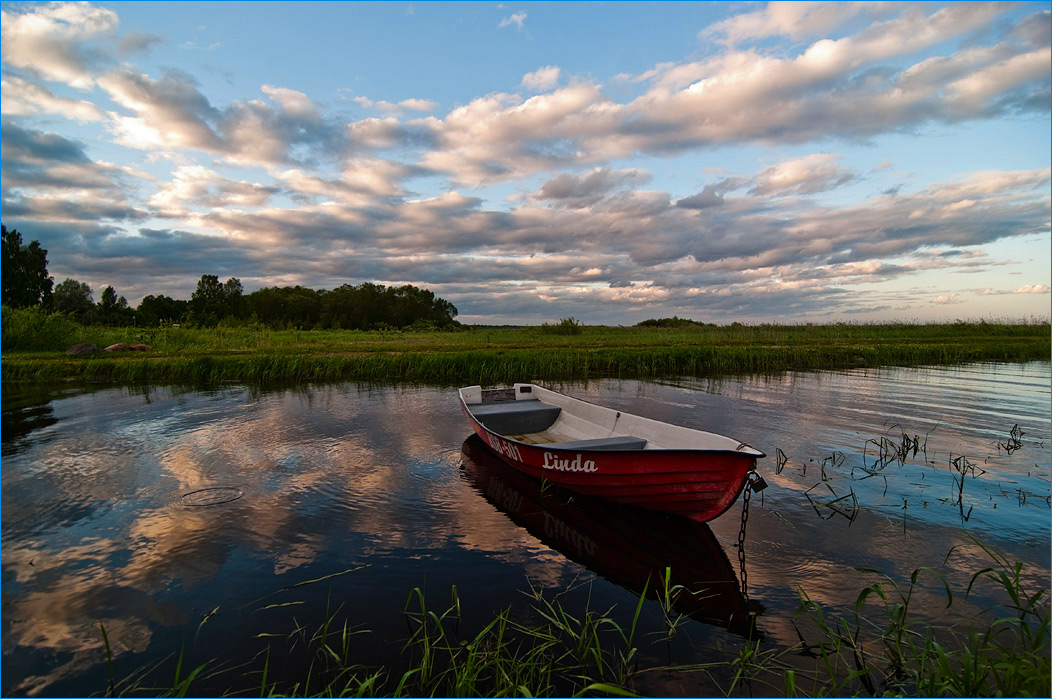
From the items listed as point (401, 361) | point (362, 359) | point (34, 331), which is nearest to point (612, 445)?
point (401, 361)

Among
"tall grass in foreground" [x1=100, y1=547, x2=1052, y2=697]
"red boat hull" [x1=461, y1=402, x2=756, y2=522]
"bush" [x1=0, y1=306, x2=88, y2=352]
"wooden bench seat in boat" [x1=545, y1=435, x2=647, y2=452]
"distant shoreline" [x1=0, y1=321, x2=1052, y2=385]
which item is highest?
"bush" [x1=0, y1=306, x2=88, y2=352]

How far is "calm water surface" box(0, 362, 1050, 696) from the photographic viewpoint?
16.8 ft

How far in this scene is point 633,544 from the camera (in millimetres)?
6961

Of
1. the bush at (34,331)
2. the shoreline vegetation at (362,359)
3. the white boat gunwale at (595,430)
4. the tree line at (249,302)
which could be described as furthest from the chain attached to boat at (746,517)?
the tree line at (249,302)

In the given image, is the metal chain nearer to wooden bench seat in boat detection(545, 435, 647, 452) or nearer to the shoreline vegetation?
wooden bench seat in boat detection(545, 435, 647, 452)

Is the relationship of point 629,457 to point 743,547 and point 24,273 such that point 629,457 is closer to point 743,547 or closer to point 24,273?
point 743,547

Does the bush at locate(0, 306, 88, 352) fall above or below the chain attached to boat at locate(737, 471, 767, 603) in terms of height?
above

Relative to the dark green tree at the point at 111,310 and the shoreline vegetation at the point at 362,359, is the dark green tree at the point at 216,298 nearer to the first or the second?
the dark green tree at the point at 111,310

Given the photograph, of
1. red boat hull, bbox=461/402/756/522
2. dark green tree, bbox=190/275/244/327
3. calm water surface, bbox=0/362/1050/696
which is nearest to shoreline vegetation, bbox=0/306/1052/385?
calm water surface, bbox=0/362/1050/696

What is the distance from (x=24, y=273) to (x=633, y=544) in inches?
3508

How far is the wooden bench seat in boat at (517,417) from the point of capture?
11.4m

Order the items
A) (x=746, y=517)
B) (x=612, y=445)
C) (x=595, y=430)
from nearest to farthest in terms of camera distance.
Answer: (x=746, y=517) → (x=612, y=445) → (x=595, y=430)

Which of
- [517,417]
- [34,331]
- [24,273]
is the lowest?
[517,417]

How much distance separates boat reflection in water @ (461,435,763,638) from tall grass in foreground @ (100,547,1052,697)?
69 cm
